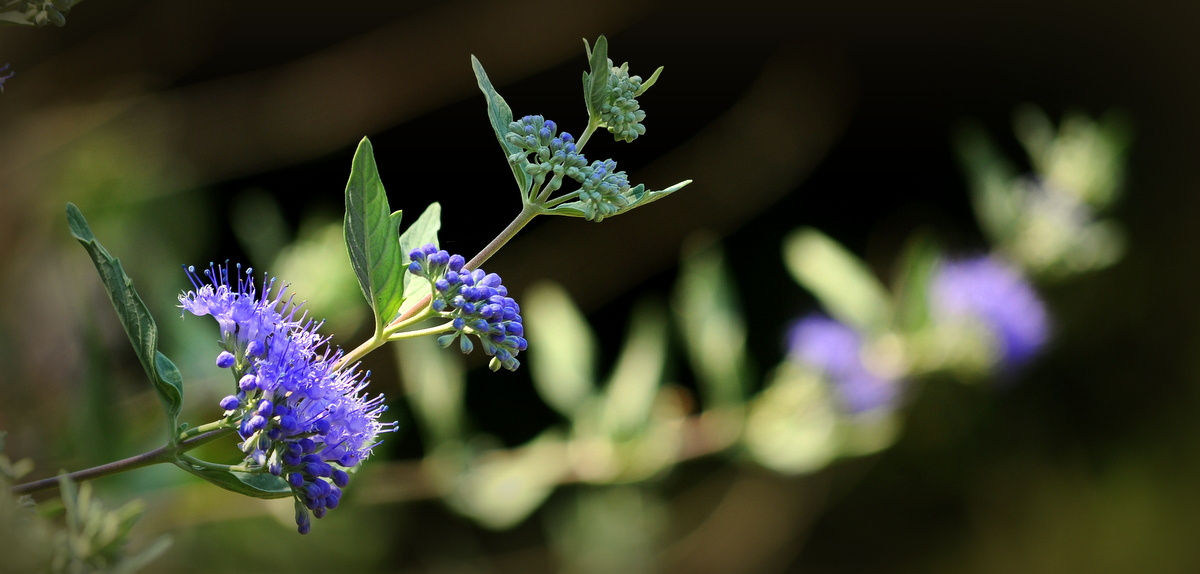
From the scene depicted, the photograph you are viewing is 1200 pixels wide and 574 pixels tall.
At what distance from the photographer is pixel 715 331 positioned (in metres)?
1.88

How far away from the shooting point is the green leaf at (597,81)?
0.65 m

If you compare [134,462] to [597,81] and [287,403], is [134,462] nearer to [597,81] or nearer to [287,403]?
[287,403]

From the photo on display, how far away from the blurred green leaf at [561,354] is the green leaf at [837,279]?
535 millimetres

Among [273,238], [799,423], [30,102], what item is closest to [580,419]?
[799,423]

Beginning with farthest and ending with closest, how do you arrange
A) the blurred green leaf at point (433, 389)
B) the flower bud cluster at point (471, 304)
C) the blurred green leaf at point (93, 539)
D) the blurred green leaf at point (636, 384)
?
the blurred green leaf at point (636, 384), the blurred green leaf at point (433, 389), the flower bud cluster at point (471, 304), the blurred green leaf at point (93, 539)

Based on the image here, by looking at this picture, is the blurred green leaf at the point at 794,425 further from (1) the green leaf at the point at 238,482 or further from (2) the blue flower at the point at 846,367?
(1) the green leaf at the point at 238,482

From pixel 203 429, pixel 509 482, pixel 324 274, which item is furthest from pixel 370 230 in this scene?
pixel 509 482

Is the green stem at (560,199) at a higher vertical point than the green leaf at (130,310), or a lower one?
lower

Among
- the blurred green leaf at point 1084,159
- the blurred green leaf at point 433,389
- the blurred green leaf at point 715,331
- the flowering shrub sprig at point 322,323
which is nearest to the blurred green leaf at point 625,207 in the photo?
the flowering shrub sprig at point 322,323

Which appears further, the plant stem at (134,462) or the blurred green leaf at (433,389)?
the blurred green leaf at (433,389)

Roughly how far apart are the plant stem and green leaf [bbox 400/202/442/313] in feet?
0.62

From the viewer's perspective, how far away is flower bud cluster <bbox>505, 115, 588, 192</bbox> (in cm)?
65

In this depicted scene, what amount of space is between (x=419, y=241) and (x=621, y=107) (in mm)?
210

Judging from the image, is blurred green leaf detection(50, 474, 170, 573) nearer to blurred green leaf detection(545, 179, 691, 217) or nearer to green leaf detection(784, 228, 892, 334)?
blurred green leaf detection(545, 179, 691, 217)
